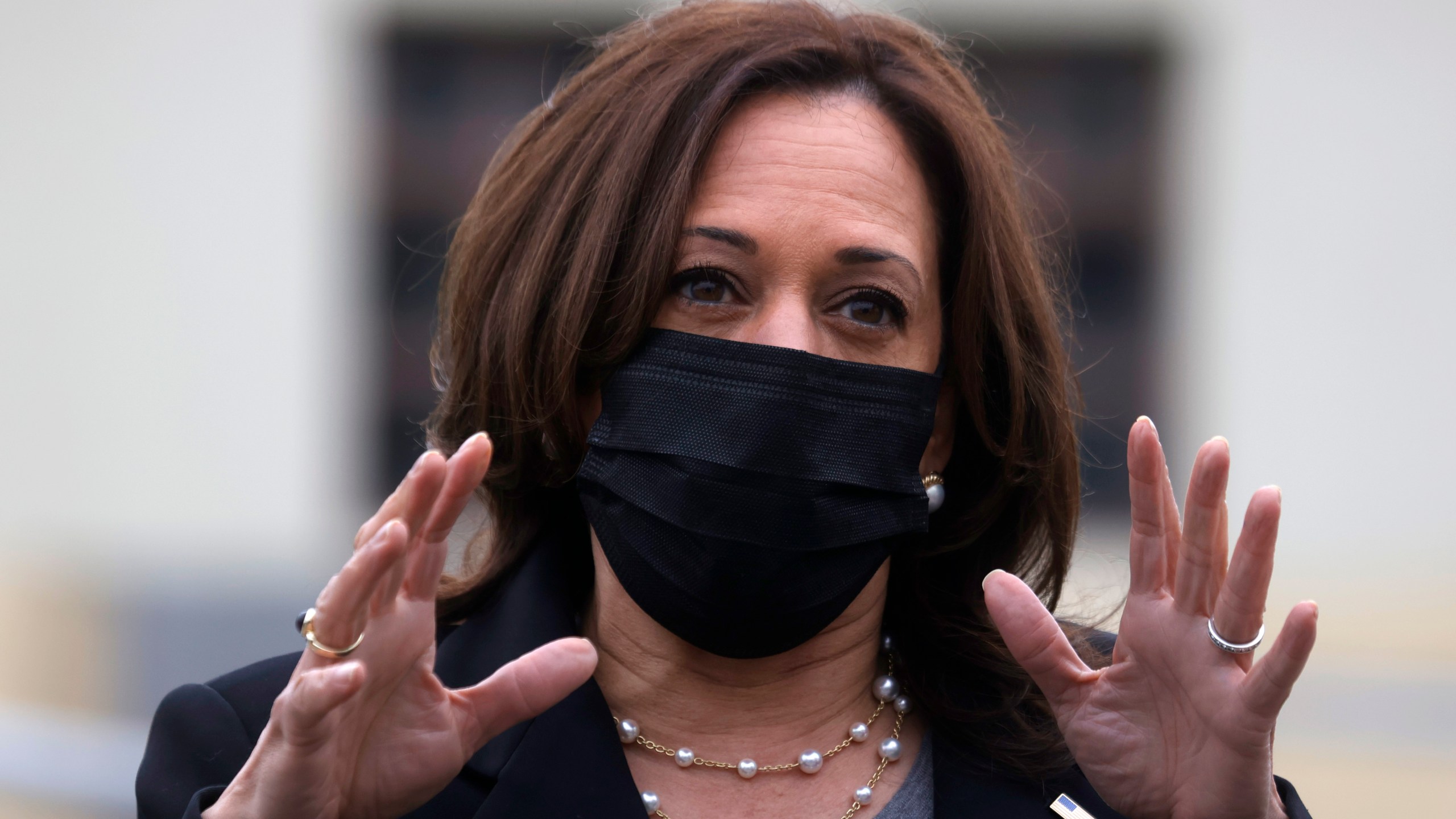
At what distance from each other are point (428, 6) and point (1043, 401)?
594 centimetres

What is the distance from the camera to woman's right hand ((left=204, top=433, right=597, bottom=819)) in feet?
5.19

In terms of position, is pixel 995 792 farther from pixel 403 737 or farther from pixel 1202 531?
pixel 403 737

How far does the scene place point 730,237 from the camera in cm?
211

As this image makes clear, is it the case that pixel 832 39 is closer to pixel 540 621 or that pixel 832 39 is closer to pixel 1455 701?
pixel 540 621

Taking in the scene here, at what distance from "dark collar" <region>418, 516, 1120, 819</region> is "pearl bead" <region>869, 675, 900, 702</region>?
10 centimetres

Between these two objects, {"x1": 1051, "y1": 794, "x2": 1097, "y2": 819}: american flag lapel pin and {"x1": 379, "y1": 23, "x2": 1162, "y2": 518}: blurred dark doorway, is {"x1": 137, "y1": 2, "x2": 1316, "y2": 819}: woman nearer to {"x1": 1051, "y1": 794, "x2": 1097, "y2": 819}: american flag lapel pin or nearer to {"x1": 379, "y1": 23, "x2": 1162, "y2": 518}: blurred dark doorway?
{"x1": 1051, "y1": 794, "x2": 1097, "y2": 819}: american flag lapel pin

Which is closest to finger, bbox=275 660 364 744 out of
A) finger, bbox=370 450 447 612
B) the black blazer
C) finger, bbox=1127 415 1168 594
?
finger, bbox=370 450 447 612

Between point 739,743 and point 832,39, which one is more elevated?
point 832,39

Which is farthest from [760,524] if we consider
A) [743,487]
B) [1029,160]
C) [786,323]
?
[1029,160]

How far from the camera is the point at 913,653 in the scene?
94.0 inches

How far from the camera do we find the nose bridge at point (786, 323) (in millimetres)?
2074

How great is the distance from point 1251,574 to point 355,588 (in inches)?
42.3

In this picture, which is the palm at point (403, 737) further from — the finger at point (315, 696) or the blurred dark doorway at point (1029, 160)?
the blurred dark doorway at point (1029, 160)

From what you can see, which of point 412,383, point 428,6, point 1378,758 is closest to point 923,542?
point 1378,758
